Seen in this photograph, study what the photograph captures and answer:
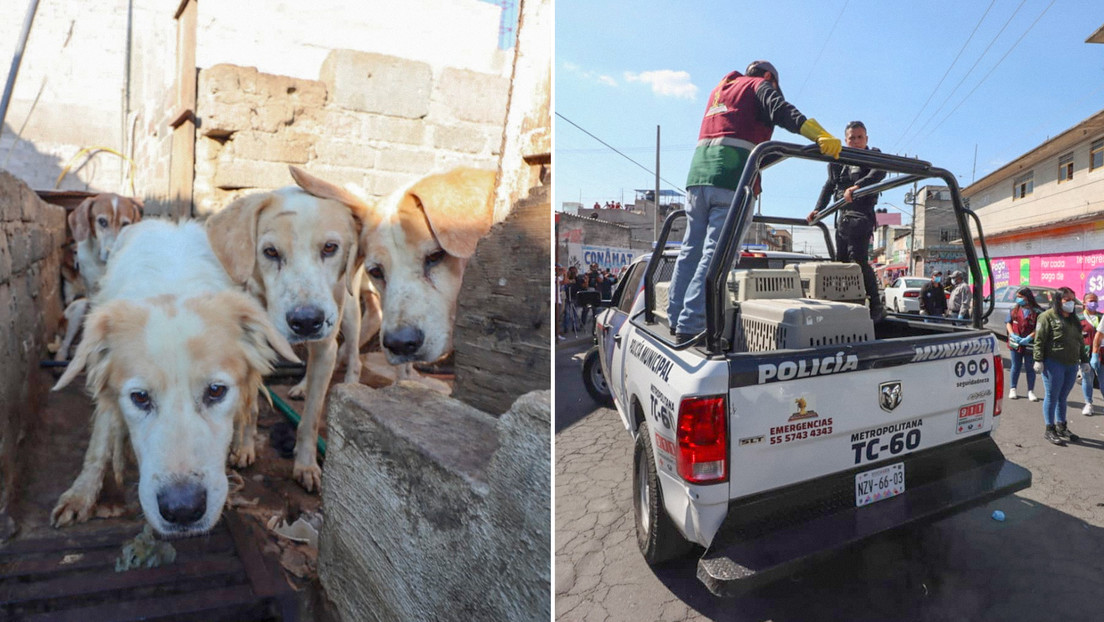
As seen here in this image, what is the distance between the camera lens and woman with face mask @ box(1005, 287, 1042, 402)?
5.91 m

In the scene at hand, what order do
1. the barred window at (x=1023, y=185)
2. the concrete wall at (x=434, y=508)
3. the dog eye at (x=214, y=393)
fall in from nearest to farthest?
the concrete wall at (x=434, y=508) → the dog eye at (x=214, y=393) → the barred window at (x=1023, y=185)

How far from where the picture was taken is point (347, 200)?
7.26ft

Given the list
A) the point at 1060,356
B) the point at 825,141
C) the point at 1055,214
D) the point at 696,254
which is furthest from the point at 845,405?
the point at 1055,214

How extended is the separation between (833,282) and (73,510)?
13.4ft

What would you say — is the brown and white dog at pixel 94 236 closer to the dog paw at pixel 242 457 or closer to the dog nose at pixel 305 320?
the dog paw at pixel 242 457

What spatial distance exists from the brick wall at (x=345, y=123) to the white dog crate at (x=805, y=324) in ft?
4.93

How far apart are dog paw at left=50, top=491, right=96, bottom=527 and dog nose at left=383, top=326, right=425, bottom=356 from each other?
5.09ft

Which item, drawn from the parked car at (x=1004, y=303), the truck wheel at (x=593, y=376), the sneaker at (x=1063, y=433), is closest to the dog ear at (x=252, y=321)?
the truck wheel at (x=593, y=376)

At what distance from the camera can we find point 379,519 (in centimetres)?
220

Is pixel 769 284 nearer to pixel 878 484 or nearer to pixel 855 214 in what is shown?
pixel 855 214

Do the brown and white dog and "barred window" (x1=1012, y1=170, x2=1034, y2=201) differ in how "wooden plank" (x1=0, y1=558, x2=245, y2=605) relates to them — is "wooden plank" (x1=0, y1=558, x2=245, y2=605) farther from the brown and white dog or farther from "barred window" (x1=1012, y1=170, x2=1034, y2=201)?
"barred window" (x1=1012, y1=170, x2=1034, y2=201)

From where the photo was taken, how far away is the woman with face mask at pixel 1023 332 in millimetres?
5906

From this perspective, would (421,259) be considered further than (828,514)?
No

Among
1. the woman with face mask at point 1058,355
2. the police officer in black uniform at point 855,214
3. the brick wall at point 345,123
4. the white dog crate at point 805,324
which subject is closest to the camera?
the brick wall at point 345,123
